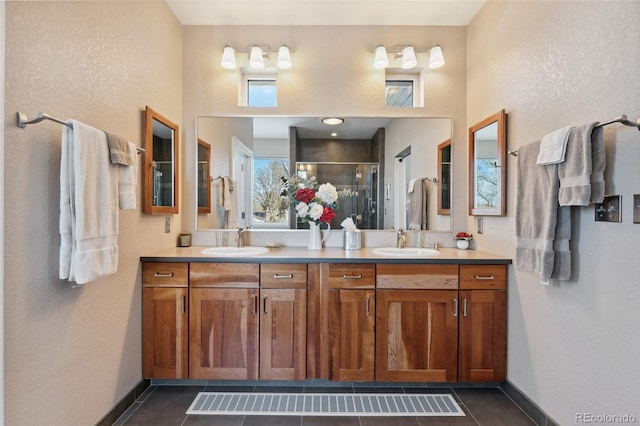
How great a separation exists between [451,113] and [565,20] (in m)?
1.08

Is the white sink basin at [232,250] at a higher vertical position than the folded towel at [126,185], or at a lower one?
lower

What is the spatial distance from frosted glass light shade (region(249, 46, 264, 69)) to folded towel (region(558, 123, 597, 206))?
213 cm

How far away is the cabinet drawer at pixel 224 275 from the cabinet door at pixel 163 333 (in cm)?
13

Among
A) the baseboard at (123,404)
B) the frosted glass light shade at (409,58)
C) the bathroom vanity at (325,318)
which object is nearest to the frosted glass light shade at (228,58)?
the frosted glass light shade at (409,58)

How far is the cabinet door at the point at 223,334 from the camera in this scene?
82.7 inches

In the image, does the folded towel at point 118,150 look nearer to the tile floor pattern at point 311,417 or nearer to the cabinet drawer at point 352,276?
the cabinet drawer at point 352,276

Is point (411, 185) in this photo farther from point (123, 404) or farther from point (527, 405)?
point (123, 404)

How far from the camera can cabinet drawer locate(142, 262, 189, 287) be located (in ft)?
6.95

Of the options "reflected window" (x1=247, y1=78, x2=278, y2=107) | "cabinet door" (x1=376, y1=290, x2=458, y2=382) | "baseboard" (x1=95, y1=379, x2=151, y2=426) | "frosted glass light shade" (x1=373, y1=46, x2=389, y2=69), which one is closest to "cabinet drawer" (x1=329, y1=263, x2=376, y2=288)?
"cabinet door" (x1=376, y1=290, x2=458, y2=382)

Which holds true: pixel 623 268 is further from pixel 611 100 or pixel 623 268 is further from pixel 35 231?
pixel 35 231

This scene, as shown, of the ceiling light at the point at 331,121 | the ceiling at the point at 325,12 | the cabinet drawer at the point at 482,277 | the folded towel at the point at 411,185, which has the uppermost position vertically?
the ceiling at the point at 325,12

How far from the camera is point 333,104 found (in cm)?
269

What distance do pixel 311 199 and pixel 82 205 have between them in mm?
1491

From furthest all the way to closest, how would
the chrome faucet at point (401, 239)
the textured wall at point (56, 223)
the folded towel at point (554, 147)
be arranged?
the chrome faucet at point (401, 239) → the folded towel at point (554, 147) → the textured wall at point (56, 223)
